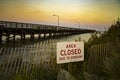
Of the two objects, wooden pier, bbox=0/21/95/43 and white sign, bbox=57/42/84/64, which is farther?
wooden pier, bbox=0/21/95/43

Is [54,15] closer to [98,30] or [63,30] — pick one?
[63,30]

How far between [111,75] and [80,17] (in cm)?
327

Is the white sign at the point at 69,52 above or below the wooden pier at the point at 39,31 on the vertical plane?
below

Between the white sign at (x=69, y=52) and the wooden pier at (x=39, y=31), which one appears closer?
the white sign at (x=69, y=52)

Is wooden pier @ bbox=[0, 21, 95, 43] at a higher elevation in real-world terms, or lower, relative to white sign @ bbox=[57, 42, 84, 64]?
higher

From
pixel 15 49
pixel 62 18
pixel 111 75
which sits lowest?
pixel 111 75

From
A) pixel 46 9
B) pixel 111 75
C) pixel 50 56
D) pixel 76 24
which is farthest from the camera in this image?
pixel 76 24

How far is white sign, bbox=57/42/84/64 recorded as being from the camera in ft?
13.9

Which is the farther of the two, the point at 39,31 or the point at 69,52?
the point at 39,31

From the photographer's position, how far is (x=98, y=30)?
763cm

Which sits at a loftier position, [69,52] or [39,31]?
[39,31]

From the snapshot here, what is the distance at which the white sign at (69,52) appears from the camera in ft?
13.9

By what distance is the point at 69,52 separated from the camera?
4.35 meters

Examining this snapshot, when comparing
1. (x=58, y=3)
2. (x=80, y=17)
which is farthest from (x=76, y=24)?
(x=58, y=3)
